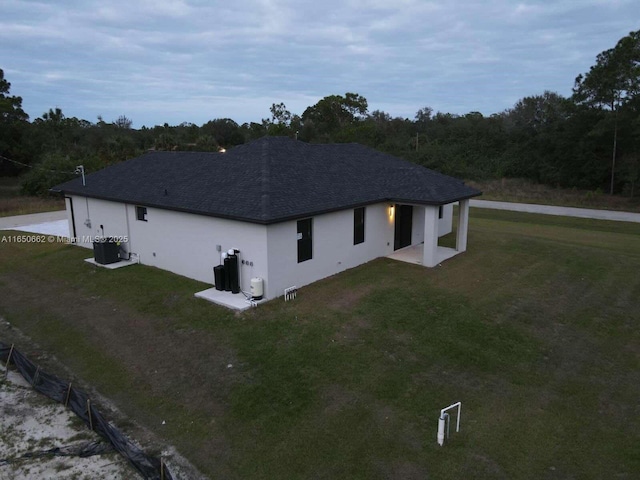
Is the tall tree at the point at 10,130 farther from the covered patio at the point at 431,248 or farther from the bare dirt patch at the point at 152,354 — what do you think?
the covered patio at the point at 431,248

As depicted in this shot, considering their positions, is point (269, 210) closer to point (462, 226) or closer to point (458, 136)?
point (462, 226)

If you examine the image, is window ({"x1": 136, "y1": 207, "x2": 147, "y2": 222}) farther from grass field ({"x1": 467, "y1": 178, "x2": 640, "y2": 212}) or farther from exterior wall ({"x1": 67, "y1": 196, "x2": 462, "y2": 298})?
grass field ({"x1": 467, "y1": 178, "x2": 640, "y2": 212})

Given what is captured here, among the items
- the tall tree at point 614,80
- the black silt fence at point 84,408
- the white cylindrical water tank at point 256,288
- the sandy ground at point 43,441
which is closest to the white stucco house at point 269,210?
the white cylindrical water tank at point 256,288

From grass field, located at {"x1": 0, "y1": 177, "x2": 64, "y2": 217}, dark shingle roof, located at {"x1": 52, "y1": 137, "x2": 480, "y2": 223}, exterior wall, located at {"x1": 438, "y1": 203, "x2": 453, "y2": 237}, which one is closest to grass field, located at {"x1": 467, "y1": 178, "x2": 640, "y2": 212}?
exterior wall, located at {"x1": 438, "y1": 203, "x2": 453, "y2": 237}

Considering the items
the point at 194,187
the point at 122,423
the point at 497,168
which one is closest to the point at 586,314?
the point at 122,423

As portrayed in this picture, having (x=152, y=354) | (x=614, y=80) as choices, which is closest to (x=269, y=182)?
(x=152, y=354)
